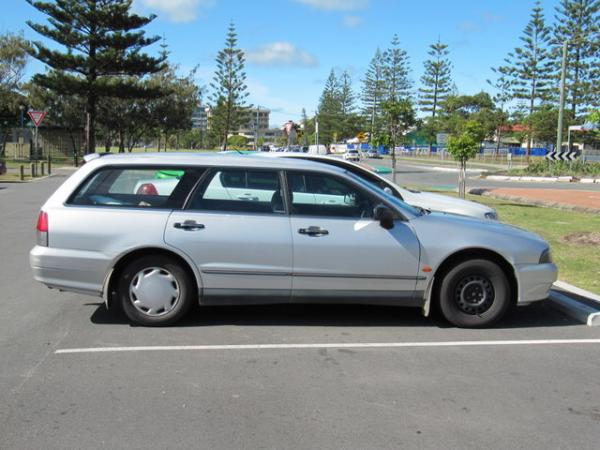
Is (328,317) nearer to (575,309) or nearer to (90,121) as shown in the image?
(575,309)


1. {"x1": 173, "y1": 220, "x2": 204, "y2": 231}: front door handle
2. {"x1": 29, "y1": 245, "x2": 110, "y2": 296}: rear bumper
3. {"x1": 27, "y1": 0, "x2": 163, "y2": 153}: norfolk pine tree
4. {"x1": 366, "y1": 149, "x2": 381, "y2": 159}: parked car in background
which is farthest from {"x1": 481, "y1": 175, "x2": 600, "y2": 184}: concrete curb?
{"x1": 366, "y1": 149, "x2": 381, "y2": 159}: parked car in background

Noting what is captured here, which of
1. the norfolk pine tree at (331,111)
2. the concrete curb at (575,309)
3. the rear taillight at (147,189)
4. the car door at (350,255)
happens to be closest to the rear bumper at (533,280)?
the concrete curb at (575,309)

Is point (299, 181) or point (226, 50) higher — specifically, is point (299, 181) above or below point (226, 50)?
below

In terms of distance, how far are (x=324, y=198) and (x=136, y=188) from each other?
187 centimetres

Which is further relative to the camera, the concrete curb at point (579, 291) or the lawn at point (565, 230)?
the lawn at point (565, 230)

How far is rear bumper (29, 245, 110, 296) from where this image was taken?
5.79 m

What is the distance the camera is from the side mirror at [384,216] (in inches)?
226

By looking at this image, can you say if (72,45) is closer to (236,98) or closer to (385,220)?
(236,98)

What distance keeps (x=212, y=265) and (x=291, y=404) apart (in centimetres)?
189

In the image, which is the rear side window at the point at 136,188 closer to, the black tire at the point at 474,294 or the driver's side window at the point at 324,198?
the driver's side window at the point at 324,198

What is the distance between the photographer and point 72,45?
42.2m

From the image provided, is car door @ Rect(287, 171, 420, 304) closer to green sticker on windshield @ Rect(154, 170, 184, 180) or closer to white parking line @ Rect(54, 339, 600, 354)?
white parking line @ Rect(54, 339, 600, 354)

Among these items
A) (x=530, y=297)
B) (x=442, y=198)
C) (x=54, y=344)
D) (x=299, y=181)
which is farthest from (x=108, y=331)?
(x=442, y=198)

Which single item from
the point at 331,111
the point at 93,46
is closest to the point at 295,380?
the point at 93,46
